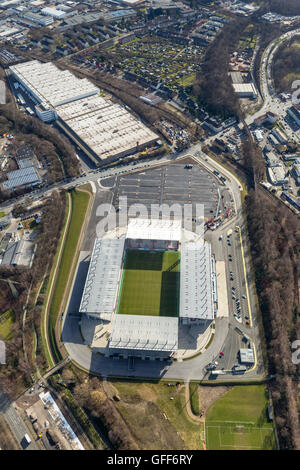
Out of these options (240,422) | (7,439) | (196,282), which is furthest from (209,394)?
(7,439)

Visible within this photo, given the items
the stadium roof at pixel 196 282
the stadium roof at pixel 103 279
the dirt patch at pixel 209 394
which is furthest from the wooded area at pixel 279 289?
the stadium roof at pixel 103 279

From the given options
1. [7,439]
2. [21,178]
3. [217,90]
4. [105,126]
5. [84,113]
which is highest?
[217,90]

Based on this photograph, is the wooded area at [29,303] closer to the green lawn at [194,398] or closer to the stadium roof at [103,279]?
the stadium roof at [103,279]

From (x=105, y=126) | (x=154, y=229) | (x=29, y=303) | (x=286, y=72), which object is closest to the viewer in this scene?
(x=29, y=303)

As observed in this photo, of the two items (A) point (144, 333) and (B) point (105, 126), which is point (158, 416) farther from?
(B) point (105, 126)

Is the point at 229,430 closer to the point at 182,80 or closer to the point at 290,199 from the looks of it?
the point at 290,199

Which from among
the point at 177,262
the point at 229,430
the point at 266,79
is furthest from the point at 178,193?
the point at 266,79

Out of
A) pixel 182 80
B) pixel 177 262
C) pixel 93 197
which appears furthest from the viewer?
pixel 182 80
